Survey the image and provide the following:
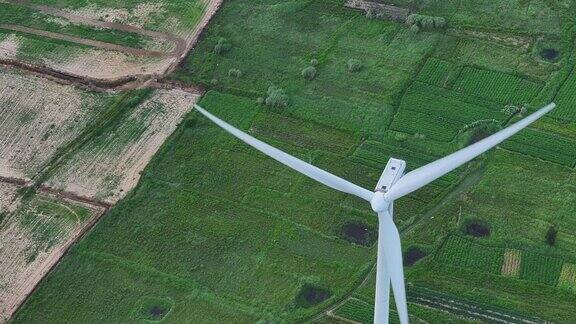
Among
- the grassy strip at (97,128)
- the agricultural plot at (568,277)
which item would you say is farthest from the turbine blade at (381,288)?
the grassy strip at (97,128)

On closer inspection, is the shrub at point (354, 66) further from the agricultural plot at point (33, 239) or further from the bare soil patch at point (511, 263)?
the agricultural plot at point (33, 239)

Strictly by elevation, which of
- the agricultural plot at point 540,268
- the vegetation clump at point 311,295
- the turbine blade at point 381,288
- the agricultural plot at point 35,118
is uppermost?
the turbine blade at point 381,288

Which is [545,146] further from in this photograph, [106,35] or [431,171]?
[106,35]

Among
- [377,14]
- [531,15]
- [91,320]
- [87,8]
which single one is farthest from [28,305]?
[531,15]

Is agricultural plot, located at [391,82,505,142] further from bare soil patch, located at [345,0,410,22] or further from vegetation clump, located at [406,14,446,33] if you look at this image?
bare soil patch, located at [345,0,410,22]

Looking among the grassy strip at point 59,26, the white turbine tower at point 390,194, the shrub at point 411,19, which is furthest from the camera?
the grassy strip at point 59,26
